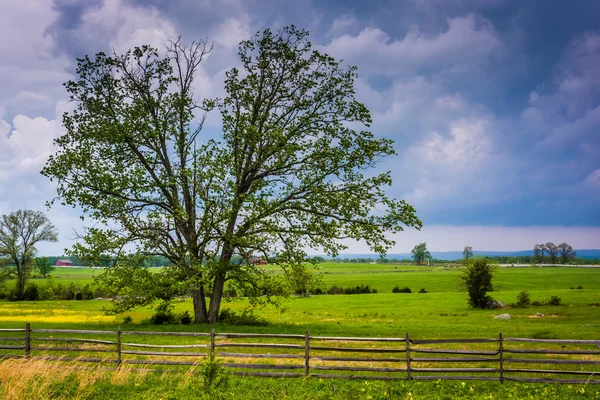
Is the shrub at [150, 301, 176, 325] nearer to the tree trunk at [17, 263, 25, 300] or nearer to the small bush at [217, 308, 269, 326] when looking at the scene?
the small bush at [217, 308, 269, 326]

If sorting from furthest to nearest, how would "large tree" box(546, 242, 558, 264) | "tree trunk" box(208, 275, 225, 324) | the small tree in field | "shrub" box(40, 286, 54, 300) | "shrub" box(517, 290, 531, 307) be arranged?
1. "large tree" box(546, 242, 558, 264)
2. "shrub" box(40, 286, 54, 300)
3. the small tree in field
4. "shrub" box(517, 290, 531, 307)
5. "tree trunk" box(208, 275, 225, 324)

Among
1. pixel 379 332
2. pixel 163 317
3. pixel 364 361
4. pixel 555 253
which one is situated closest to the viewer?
pixel 364 361

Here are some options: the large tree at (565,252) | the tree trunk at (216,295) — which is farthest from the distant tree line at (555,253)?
the tree trunk at (216,295)

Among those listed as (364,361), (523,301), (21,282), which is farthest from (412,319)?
(21,282)

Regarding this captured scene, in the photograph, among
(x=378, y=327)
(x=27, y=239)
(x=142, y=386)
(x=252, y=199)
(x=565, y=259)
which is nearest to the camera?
(x=142, y=386)

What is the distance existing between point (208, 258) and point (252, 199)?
4.48 meters

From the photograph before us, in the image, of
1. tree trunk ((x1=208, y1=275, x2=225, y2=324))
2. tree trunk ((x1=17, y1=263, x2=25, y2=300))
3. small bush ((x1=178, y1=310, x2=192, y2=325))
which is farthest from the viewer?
tree trunk ((x1=17, y1=263, x2=25, y2=300))

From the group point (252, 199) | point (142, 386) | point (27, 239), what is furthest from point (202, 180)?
point (27, 239)

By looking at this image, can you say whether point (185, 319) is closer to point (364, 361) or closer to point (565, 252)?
point (364, 361)

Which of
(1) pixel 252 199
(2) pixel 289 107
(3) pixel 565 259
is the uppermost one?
(2) pixel 289 107

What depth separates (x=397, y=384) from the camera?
15.2 metres

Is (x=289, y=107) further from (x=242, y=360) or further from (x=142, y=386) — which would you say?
(x=142, y=386)

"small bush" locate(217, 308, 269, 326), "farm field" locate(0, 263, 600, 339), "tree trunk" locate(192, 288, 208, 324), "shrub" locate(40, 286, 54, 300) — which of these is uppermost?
"tree trunk" locate(192, 288, 208, 324)

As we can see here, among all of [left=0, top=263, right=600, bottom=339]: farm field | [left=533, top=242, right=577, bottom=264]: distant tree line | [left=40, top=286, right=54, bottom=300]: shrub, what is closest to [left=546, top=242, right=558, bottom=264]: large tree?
[left=533, top=242, right=577, bottom=264]: distant tree line
